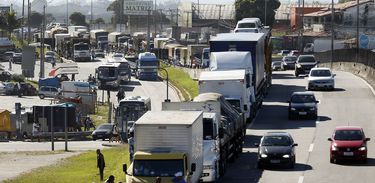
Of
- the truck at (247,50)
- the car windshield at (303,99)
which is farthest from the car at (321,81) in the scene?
the car windshield at (303,99)

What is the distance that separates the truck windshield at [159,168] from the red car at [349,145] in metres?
10.7

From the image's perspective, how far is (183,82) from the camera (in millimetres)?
103750

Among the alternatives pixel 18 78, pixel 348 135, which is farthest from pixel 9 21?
pixel 348 135

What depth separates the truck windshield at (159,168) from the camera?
1197 inches

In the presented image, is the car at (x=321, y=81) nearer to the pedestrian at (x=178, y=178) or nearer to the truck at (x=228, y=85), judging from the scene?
the truck at (x=228, y=85)

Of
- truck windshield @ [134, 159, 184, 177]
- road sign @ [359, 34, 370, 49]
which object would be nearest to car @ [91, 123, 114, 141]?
truck windshield @ [134, 159, 184, 177]

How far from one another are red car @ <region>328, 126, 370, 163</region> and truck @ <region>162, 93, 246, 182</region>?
415 centimetres

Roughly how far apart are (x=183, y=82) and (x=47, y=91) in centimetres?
1447

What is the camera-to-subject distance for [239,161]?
41.8 meters

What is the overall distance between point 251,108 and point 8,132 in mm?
19799

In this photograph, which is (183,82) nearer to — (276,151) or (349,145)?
(349,145)

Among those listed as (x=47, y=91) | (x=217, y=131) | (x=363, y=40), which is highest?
(x=217, y=131)

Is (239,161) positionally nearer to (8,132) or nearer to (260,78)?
(260,78)

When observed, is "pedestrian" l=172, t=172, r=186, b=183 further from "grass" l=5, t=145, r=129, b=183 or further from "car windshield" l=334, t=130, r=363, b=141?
"car windshield" l=334, t=130, r=363, b=141
